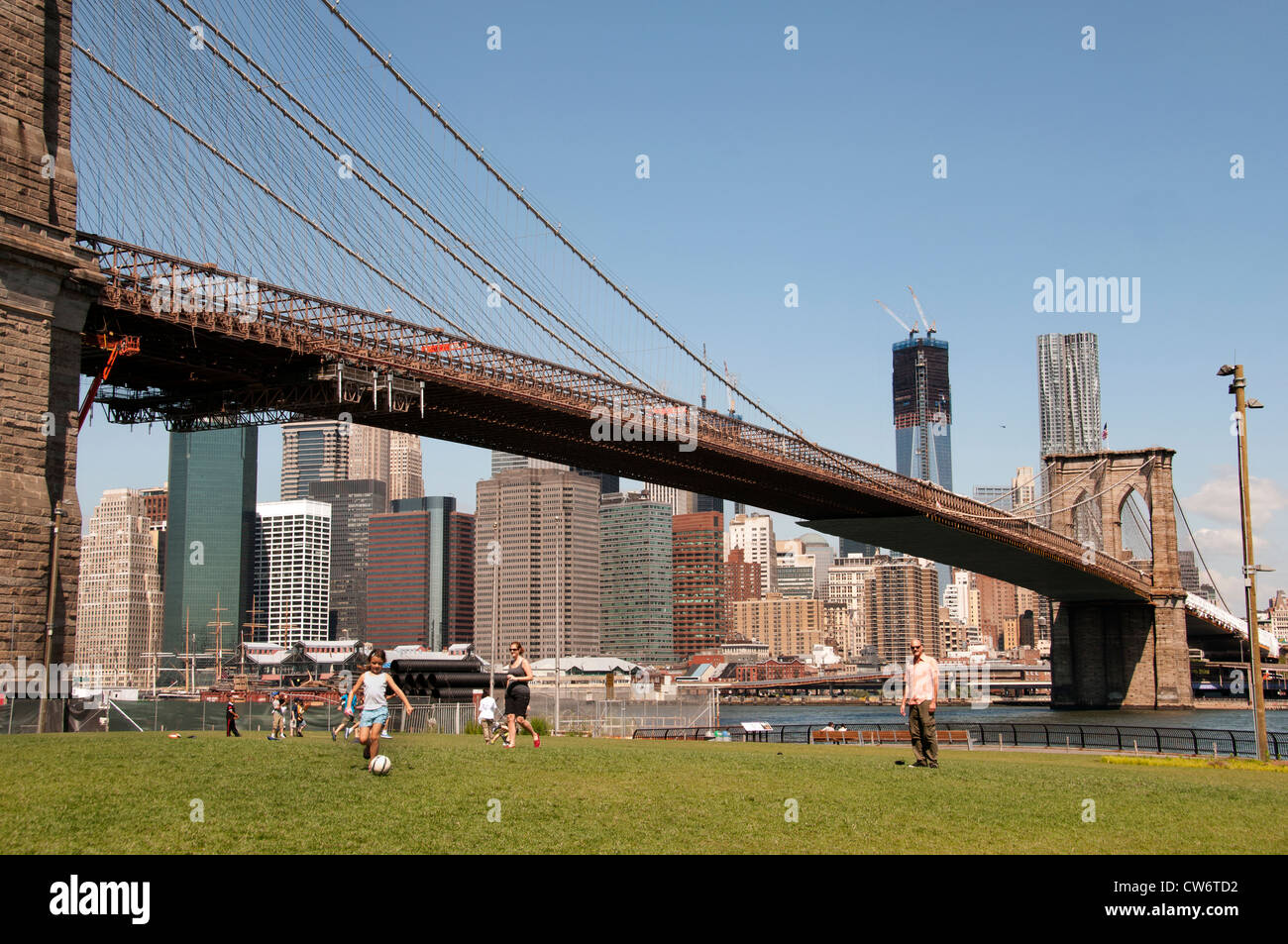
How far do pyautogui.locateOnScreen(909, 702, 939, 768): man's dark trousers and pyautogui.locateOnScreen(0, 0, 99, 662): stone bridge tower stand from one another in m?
18.8

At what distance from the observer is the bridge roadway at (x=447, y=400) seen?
35281 millimetres

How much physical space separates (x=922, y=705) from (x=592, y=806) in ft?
19.2

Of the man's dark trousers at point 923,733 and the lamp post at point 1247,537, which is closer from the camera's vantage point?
the man's dark trousers at point 923,733

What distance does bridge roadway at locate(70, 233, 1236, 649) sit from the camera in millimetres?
35281

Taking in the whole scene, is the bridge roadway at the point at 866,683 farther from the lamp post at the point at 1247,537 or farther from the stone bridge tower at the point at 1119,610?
the lamp post at the point at 1247,537

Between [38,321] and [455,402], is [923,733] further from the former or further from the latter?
[455,402]

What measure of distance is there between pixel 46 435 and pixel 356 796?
63.9 ft

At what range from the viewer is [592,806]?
34.3 feet

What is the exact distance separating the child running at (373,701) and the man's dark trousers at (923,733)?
6151mm

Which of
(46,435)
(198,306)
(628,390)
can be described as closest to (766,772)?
(46,435)

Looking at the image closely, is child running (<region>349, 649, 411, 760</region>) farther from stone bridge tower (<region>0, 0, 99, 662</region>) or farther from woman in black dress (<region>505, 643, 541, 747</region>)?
stone bridge tower (<region>0, 0, 99, 662</region>)

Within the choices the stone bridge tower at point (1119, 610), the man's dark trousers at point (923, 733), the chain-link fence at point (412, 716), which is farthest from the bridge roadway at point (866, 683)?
the man's dark trousers at point (923, 733)

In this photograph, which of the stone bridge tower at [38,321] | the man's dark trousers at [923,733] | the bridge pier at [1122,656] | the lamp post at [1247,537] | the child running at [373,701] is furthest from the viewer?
the bridge pier at [1122,656]
